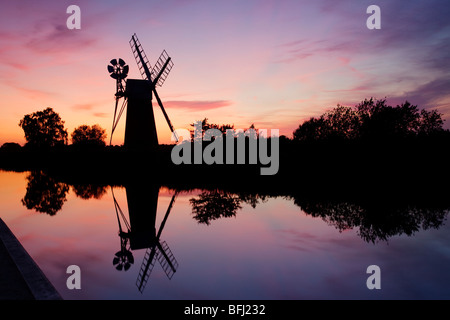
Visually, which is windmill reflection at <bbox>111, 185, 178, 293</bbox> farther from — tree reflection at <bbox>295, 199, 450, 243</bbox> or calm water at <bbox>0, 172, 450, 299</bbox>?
tree reflection at <bbox>295, 199, 450, 243</bbox>

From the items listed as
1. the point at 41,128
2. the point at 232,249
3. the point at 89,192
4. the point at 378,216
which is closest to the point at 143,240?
the point at 232,249

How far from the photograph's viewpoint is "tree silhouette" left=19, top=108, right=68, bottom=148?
7738 cm

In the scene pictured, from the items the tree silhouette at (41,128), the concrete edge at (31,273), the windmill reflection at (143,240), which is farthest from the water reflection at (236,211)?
the tree silhouette at (41,128)

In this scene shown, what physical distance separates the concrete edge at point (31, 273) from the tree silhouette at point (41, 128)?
8080 centimetres

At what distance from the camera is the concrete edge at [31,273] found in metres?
4.99

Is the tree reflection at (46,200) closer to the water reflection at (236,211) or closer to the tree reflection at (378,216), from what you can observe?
the water reflection at (236,211)

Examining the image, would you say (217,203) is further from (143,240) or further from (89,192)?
(89,192)

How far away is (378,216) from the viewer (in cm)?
1341

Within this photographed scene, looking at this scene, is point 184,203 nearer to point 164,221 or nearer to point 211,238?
point 164,221

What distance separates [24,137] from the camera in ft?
256

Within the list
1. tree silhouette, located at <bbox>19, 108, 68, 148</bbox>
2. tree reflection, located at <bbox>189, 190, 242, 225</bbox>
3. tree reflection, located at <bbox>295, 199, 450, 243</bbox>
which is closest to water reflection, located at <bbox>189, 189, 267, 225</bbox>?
tree reflection, located at <bbox>189, 190, 242, 225</bbox>

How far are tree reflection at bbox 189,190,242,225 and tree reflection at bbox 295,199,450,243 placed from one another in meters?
3.79

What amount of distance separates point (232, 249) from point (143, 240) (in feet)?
10.4
